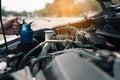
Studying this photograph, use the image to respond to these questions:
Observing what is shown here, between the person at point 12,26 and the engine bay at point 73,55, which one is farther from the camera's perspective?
the person at point 12,26

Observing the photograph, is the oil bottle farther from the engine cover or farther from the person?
the engine cover

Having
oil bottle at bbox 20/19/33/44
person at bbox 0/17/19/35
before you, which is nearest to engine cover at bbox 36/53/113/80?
oil bottle at bbox 20/19/33/44

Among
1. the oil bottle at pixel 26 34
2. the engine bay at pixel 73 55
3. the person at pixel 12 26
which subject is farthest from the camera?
the person at pixel 12 26

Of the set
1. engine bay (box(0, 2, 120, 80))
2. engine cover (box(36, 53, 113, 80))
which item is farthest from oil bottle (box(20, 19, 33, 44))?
engine cover (box(36, 53, 113, 80))

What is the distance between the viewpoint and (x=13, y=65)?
129 inches

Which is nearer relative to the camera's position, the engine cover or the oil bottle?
the engine cover

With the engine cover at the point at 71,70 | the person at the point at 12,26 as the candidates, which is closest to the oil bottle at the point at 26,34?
the person at the point at 12,26

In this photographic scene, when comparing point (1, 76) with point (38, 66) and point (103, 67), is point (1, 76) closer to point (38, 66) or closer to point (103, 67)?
point (38, 66)

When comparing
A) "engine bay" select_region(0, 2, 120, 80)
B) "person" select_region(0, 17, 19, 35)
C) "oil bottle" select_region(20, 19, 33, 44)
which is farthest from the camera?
"person" select_region(0, 17, 19, 35)

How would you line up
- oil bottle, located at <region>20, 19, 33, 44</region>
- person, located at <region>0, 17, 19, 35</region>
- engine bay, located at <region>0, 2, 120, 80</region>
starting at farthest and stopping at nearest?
person, located at <region>0, 17, 19, 35</region> → oil bottle, located at <region>20, 19, 33, 44</region> → engine bay, located at <region>0, 2, 120, 80</region>

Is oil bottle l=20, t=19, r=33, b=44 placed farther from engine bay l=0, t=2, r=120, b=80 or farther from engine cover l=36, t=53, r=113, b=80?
engine cover l=36, t=53, r=113, b=80

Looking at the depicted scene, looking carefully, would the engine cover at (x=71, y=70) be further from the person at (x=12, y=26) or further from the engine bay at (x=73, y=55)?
the person at (x=12, y=26)

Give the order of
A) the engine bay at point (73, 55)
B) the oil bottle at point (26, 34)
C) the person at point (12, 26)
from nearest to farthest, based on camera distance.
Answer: the engine bay at point (73, 55) → the oil bottle at point (26, 34) → the person at point (12, 26)

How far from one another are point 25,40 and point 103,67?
5.74 ft
